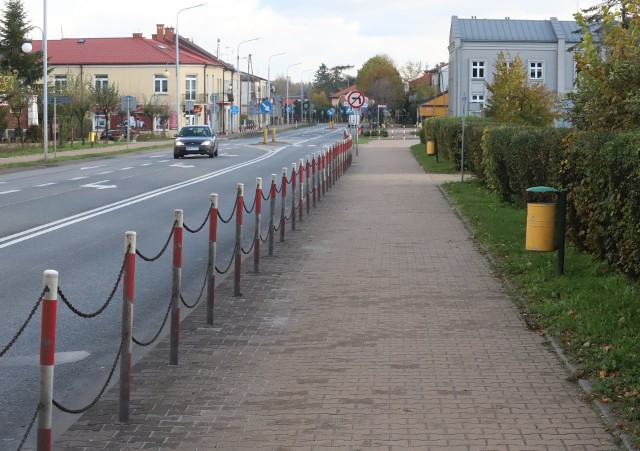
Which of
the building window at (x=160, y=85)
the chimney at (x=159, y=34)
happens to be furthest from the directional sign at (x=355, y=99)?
the chimney at (x=159, y=34)

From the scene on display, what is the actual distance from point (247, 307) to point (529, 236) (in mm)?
3622

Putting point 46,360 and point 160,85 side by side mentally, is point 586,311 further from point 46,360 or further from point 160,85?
point 160,85

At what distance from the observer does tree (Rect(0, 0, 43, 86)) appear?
75688 millimetres

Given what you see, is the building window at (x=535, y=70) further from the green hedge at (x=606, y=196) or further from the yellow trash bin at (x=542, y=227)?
the yellow trash bin at (x=542, y=227)

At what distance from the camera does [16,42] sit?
250 ft

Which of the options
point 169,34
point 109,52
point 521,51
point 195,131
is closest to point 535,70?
point 521,51

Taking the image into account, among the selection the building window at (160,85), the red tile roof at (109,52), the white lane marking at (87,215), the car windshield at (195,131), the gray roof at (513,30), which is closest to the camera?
the white lane marking at (87,215)

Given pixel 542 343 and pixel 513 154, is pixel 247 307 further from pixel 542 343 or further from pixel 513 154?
pixel 513 154

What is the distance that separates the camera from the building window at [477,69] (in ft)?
308

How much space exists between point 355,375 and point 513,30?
90.4 meters

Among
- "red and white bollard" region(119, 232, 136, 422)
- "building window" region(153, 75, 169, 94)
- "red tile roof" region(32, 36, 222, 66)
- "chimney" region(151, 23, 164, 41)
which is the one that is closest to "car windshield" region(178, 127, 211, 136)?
"red and white bollard" region(119, 232, 136, 422)

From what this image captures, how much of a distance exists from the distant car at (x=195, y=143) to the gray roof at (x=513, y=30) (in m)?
48.2

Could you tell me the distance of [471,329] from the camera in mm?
9188

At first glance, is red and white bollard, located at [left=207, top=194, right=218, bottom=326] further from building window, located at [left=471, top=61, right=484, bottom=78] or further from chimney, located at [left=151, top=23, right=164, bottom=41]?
chimney, located at [left=151, top=23, right=164, bottom=41]
